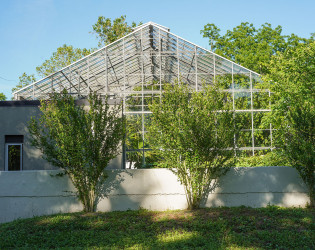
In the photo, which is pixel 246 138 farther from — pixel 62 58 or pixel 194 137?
pixel 62 58

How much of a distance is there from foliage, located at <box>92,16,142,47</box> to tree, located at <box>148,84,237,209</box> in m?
25.2

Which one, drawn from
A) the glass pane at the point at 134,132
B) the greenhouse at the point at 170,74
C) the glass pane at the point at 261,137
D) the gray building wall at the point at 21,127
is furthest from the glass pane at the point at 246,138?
the gray building wall at the point at 21,127

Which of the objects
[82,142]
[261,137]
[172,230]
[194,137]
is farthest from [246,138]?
[172,230]

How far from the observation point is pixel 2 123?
534 inches

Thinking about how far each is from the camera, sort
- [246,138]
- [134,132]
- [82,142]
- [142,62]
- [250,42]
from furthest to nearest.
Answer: [250,42]
[246,138]
[142,62]
[134,132]
[82,142]

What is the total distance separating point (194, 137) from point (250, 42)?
79.0 ft

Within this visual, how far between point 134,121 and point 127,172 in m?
8.34

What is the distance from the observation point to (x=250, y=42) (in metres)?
30.6

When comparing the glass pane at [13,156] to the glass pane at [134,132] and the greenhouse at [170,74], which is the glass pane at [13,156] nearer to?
the glass pane at [134,132]

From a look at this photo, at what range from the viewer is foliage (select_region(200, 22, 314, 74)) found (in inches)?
1114

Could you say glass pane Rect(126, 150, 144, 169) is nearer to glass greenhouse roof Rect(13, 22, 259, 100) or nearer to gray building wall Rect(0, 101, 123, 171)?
glass greenhouse roof Rect(13, 22, 259, 100)

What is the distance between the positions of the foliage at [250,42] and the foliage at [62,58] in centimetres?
1290

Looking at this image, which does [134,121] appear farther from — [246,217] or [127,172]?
[246,217]

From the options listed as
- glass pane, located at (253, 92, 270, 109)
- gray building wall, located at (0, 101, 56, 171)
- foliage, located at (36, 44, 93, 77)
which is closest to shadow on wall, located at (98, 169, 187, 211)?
gray building wall, located at (0, 101, 56, 171)
